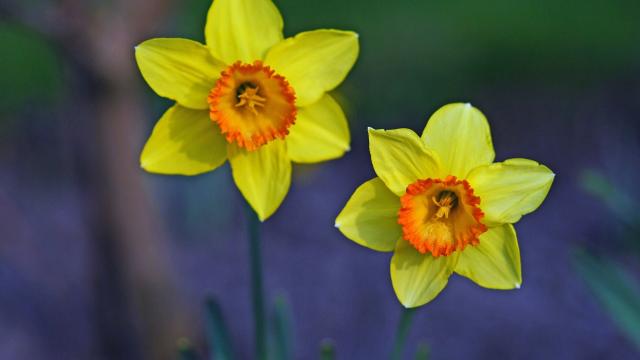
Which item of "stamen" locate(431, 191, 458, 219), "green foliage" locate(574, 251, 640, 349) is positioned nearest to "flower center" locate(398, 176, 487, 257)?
"stamen" locate(431, 191, 458, 219)

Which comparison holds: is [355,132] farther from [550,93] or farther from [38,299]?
[38,299]

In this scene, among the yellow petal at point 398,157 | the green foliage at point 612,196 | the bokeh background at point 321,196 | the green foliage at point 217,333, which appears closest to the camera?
the yellow petal at point 398,157

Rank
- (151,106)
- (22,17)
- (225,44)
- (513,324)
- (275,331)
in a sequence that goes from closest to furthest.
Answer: (225,44) < (275,331) < (22,17) < (513,324) < (151,106)

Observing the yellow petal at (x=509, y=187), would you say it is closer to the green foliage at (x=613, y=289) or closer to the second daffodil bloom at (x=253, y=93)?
the second daffodil bloom at (x=253, y=93)

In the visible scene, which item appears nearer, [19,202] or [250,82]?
[250,82]

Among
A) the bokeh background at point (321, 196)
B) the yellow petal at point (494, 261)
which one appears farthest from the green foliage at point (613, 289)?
the yellow petal at point (494, 261)

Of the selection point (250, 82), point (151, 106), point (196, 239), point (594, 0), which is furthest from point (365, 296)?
point (594, 0)
